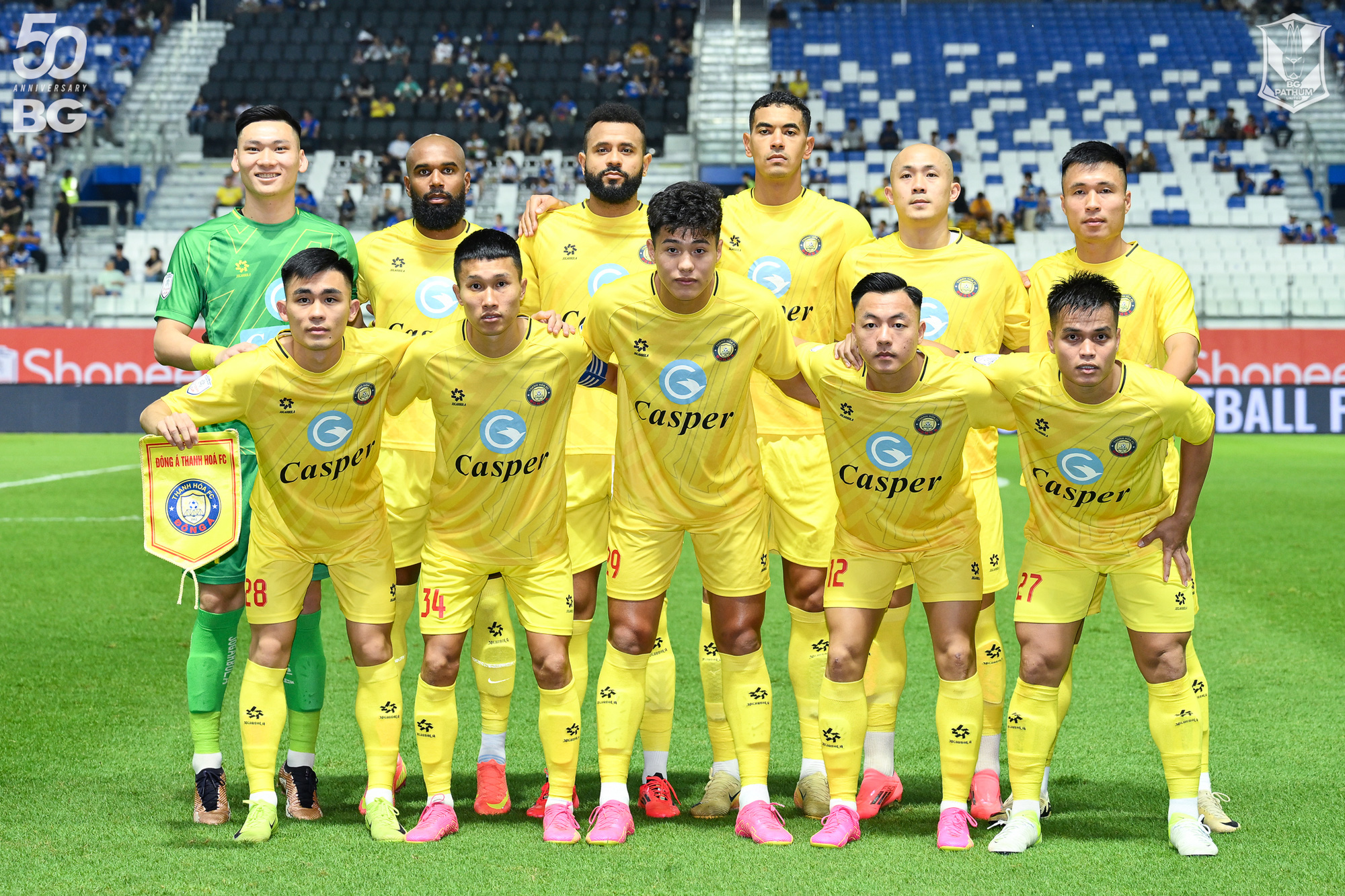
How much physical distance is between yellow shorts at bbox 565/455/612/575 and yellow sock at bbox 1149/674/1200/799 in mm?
2042

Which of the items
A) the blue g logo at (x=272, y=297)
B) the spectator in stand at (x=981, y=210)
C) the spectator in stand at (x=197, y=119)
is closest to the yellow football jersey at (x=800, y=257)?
the blue g logo at (x=272, y=297)

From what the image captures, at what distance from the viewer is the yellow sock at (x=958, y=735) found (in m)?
4.62

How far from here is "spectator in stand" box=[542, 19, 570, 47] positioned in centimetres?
3225

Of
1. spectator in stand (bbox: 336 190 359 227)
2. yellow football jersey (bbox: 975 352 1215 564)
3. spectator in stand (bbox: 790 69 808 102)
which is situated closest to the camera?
yellow football jersey (bbox: 975 352 1215 564)

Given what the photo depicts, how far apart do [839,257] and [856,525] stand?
1.20 metres

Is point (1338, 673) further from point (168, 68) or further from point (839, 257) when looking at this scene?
point (168, 68)

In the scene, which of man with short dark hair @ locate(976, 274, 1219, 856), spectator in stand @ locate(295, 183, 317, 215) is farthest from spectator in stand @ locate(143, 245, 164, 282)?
man with short dark hair @ locate(976, 274, 1219, 856)

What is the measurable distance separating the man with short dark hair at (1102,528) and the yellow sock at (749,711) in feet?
2.71

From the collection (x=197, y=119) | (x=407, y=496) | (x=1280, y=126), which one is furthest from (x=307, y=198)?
(x=407, y=496)

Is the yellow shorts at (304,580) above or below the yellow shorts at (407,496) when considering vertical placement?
below

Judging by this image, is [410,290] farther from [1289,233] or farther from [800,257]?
[1289,233]

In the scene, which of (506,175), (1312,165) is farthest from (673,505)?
(1312,165)

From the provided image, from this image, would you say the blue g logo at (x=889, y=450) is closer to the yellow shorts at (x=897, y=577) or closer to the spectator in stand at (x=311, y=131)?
the yellow shorts at (x=897, y=577)

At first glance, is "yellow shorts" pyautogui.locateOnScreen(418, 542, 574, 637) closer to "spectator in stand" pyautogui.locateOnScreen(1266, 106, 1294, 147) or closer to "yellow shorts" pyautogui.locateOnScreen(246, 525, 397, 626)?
"yellow shorts" pyautogui.locateOnScreen(246, 525, 397, 626)
